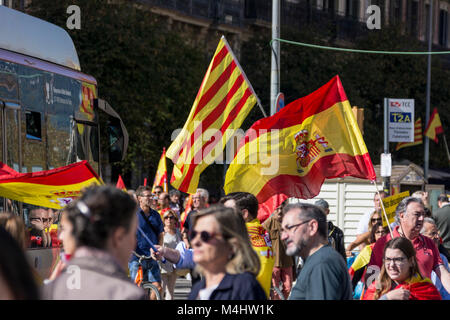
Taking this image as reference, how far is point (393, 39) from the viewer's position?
4072 cm

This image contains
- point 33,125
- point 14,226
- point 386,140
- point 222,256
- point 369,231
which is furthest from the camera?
point 386,140

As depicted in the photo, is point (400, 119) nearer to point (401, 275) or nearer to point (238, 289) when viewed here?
point (401, 275)

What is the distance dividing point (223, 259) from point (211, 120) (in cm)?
687

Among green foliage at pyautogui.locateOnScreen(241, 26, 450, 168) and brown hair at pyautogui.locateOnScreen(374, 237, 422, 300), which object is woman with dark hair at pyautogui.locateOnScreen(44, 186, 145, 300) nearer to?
brown hair at pyautogui.locateOnScreen(374, 237, 422, 300)

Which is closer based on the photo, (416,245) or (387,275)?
(387,275)

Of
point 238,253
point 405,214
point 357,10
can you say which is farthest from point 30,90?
point 357,10

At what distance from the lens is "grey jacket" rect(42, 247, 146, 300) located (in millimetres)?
3662

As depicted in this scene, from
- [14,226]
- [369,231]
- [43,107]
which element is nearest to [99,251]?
[14,226]

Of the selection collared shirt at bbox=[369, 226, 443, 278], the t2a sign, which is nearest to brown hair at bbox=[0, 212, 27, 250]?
collared shirt at bbox=[369, 226, 443, 278]

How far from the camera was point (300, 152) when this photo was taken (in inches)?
408

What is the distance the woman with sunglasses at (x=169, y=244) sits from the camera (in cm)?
1259

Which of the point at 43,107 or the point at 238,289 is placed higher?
the point at 43,107

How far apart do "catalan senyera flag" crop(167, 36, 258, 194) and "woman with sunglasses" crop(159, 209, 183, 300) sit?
181cm

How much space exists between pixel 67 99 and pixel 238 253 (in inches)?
251
